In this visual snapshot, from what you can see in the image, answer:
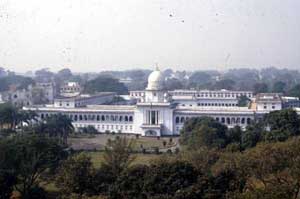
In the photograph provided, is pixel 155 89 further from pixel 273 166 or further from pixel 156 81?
pixel 273 166

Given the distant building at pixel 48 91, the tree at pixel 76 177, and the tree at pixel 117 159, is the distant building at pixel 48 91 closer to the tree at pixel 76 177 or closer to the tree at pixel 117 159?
the tree at pixel 117 159

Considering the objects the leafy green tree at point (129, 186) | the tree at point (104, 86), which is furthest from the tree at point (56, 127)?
the tree at point (104, 86)

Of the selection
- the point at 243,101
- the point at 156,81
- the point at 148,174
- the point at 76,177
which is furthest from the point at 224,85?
the point at 76,177

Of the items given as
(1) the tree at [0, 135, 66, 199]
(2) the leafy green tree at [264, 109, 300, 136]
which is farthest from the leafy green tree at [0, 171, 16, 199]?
(2) the leafy green tree at [264, 109, 300, 136]

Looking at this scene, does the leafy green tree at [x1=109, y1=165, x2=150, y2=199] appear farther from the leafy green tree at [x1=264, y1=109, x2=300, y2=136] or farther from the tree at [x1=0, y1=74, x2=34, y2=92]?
the tree at [x1=0, y1=74, x2=34, y2=92]

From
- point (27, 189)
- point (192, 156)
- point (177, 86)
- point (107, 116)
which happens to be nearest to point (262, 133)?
point (192, 156)
